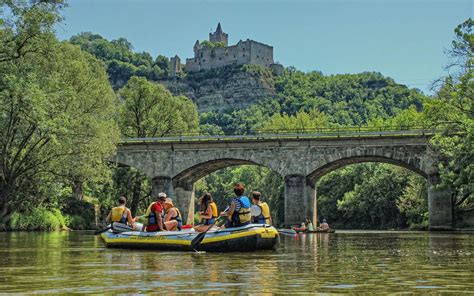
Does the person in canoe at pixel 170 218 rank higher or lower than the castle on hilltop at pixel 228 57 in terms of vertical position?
lower

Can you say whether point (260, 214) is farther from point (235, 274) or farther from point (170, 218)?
point (235, 274)

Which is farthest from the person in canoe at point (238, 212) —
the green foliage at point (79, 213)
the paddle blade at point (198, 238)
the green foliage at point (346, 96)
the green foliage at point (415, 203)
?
the green foliage at point (346, 96)

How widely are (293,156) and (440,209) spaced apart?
10.7 meters

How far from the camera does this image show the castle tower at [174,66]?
17493 cm

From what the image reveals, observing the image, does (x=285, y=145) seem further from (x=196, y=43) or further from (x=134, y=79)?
(x=196, y=43)

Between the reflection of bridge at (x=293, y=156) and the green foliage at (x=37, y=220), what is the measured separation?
8811 mm

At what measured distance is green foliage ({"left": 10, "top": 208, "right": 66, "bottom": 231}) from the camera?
41.1 m

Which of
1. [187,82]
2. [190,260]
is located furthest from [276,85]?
[190,260]

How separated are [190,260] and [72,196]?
129ft

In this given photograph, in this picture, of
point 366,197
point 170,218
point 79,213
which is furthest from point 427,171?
point 170,218

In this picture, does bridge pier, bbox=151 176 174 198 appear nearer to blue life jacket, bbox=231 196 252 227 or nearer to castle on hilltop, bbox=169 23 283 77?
blue life jacket, bbox=231 196 252 227

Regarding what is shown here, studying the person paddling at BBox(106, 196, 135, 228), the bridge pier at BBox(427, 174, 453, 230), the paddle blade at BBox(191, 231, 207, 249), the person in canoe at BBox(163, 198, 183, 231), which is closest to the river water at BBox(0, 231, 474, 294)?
the paddle blade at BBox(191, 231, 207, 249)

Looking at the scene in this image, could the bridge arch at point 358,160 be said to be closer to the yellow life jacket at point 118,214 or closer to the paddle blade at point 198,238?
the yellow life jacket at point 118,214

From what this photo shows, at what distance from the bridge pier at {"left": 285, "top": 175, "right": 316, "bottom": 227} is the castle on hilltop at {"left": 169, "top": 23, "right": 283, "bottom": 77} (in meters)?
119
